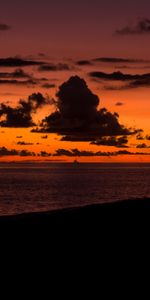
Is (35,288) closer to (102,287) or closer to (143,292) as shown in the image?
(102,287)

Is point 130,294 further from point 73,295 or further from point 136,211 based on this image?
point 136,211

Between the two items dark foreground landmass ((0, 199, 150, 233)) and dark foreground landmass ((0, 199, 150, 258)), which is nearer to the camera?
dark foreground landmass ((0, 199, 150, 258))

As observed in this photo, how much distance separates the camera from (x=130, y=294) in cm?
1973

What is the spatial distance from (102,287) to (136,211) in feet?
45.0

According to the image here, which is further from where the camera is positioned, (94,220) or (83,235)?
(94,220)

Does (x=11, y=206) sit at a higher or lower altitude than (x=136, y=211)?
lower

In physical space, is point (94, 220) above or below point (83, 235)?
above

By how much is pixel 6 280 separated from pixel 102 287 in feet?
12.1

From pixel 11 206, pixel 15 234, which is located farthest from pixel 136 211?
pixel 11 206

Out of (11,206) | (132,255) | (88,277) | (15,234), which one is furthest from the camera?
(11,206)

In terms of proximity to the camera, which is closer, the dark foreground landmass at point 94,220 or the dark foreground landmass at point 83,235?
the dark foreground landmass at point 83,235

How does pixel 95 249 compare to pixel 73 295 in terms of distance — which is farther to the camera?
pixel 95 249

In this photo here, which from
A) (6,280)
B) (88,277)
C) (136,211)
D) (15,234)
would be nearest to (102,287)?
(88,277)

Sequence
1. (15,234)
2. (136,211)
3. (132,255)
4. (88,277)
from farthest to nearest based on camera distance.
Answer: (136,211), (15,234), (132,255), (88,277)
